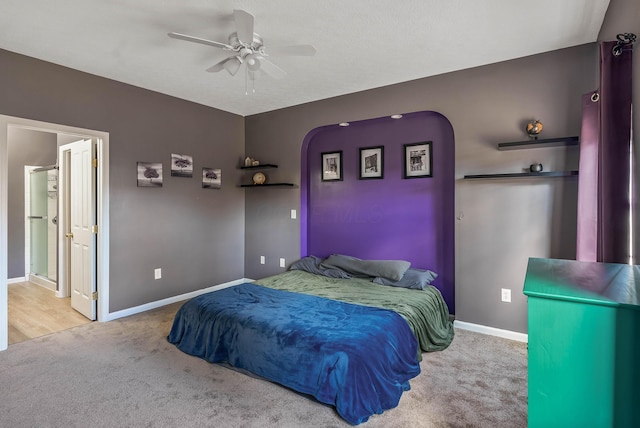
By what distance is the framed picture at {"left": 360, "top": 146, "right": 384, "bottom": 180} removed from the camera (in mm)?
4129

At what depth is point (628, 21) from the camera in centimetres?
187

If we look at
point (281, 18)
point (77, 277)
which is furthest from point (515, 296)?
point (77, 277)

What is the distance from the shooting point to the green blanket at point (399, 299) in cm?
288

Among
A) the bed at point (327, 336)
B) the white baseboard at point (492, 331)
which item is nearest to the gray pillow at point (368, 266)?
the bed at point (327, 336)

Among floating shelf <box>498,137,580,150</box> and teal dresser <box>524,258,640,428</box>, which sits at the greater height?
floating shelf <box>498,137,580,150</box>

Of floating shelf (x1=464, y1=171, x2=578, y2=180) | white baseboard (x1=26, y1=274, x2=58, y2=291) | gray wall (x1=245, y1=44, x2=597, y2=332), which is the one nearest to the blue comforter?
gray wall (x1=245, y1=44, x2=597, y2=332)

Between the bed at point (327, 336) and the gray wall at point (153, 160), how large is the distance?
132cm

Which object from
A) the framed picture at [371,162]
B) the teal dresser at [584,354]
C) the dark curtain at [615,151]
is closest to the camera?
the teal dresser at [584,354]

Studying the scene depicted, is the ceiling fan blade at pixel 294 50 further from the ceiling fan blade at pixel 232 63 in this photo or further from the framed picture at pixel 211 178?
the framed picture at pixel 211 178

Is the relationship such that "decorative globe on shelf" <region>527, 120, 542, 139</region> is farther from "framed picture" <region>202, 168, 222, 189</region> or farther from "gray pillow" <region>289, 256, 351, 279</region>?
"framed picture" <region>202, 168, 222, 189</region>

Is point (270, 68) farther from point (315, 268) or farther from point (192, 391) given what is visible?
point (192, 391)

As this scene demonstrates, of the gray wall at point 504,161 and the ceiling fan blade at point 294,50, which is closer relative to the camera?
the ceiling fan blade at point 294,50

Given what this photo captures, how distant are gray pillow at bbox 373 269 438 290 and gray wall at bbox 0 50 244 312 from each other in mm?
2434

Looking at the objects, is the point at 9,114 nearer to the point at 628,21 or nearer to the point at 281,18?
the point at 281,18
